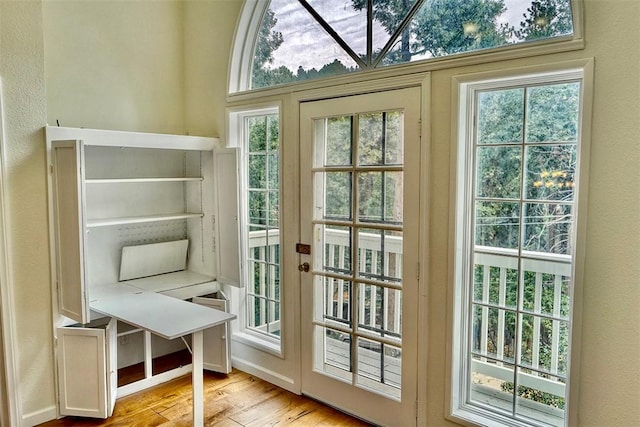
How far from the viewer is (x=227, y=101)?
3.59 meters

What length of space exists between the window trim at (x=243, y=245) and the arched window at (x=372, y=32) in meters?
0.20

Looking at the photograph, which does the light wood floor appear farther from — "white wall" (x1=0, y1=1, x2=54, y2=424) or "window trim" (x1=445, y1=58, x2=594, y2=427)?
"window trim" (x1=445, y1=58, x2=594, y2=427)

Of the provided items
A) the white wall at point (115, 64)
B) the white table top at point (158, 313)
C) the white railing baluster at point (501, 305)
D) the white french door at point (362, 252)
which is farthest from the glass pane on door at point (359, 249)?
the white wall at point (115, 64)

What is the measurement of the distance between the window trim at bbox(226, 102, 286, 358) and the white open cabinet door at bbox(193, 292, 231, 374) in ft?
0.52

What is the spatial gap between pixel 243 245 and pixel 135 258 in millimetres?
854

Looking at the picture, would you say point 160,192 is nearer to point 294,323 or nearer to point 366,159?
point 294,323

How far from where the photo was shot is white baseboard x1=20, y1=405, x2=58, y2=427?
9.45ft

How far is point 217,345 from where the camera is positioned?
3590mm

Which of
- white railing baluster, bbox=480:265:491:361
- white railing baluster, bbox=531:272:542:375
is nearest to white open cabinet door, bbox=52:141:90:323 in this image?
white railing baluster, bbox=480:265:491:361

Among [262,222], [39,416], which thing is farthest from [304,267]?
[39,416]

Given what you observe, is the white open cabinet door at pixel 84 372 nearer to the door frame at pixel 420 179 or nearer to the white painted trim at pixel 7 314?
the white painted trim at pixel 7 314

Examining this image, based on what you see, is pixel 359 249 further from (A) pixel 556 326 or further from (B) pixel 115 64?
(B) pixel 115 64

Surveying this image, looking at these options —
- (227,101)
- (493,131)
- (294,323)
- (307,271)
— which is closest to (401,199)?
(493,131)

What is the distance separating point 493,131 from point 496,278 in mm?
760
